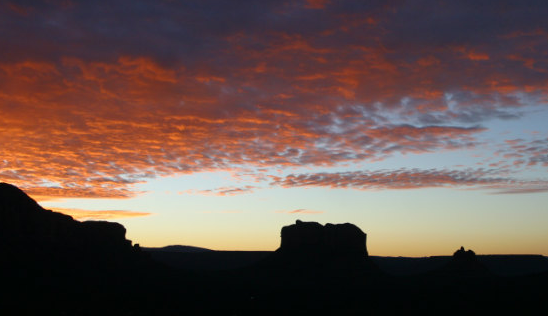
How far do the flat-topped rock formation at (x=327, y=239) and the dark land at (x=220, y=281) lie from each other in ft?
Answer: 1.08

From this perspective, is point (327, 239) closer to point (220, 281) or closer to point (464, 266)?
point (220, 281)

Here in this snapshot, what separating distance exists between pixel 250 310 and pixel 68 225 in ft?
195

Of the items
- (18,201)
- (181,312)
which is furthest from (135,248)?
(181,312)

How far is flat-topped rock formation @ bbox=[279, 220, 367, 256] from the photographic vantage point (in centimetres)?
17700

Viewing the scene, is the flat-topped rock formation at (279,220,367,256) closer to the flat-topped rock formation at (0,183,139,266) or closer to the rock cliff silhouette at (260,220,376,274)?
the rock cliff silhouette at (260,220,376,274)

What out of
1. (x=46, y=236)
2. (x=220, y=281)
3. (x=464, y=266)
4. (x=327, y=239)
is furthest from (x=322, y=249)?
(x=46, y=236)

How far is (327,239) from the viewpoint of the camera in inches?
7018

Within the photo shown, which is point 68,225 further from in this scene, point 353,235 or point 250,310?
point 353,235

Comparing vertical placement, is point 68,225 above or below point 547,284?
above

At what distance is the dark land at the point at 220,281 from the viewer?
105 metres

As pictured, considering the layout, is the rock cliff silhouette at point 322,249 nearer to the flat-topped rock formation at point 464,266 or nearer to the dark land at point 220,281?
the dark land at point 220,281

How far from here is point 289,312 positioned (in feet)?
347

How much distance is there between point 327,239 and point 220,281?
37690mm

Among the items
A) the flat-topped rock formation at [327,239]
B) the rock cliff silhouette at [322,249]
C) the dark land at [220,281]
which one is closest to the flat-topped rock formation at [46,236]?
the dark land at [220,281]
